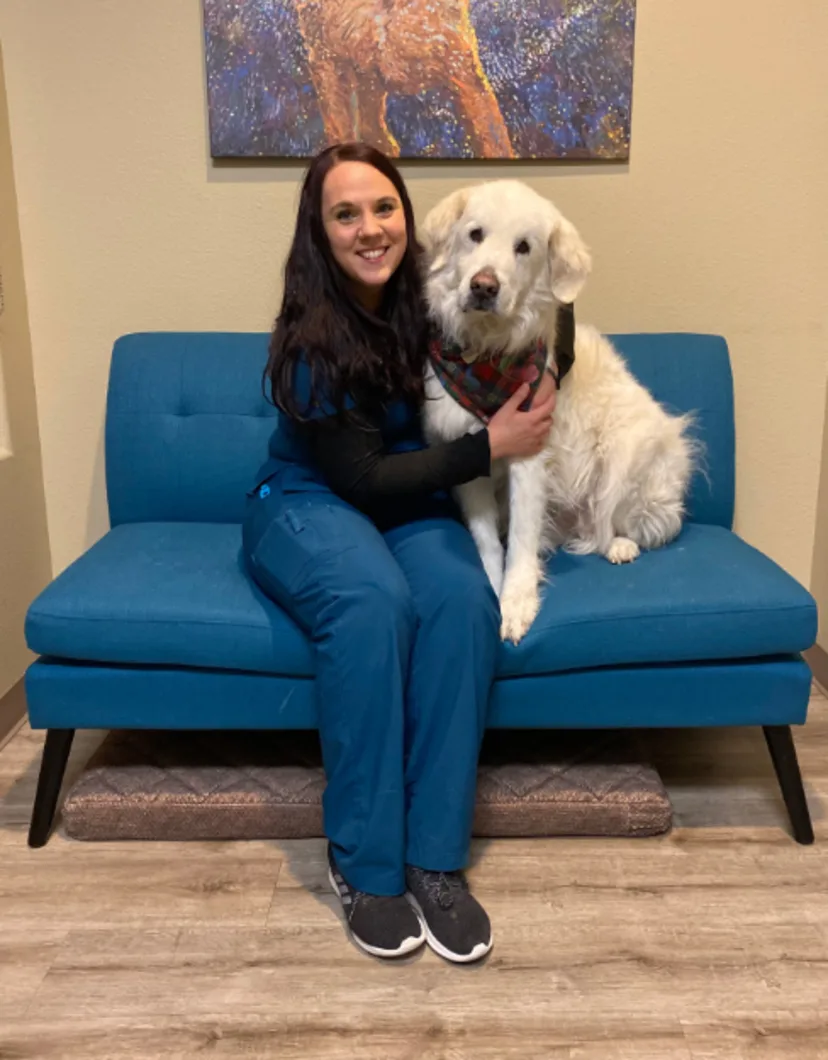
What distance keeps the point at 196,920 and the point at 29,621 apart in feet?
2.17

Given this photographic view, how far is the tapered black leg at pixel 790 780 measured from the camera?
1.76 meters

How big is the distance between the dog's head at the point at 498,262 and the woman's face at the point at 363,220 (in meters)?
0.11

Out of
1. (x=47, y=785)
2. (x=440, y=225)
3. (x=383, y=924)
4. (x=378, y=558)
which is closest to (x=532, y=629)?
(x=378, y=558)

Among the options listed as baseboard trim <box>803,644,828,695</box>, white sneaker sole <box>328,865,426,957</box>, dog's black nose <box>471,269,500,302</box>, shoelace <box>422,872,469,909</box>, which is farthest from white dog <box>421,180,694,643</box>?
baseboard trim <box>803,644,828,695</box>

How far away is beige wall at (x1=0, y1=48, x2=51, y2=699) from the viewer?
2295 mm

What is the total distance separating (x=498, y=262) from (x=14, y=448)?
4.93 ft

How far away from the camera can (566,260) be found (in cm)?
172

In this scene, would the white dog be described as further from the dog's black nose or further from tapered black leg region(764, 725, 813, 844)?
tapered black leg region(764, 725, 813, 844)

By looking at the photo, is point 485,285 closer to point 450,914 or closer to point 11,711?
point 450,914

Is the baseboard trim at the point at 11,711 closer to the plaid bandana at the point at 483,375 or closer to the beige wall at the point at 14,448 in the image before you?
the beige wall at the point at 14,448

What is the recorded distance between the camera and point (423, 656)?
5.09 ft

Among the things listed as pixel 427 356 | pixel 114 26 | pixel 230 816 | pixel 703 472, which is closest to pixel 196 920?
pixel 230 816

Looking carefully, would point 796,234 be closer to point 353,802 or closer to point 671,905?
point 671,905

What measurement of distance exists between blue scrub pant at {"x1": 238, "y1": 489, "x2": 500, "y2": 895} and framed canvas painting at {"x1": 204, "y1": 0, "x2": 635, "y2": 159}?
1.25m
